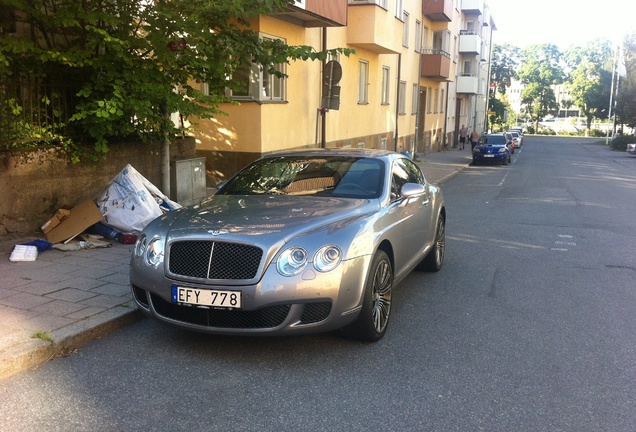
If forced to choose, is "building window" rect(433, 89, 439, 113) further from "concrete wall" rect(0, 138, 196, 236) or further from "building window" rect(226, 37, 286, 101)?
"concrete wall" rect(0, 138, 196, 236)

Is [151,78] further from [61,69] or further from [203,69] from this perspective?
[61,69]

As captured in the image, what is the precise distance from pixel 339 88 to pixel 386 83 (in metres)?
9.84

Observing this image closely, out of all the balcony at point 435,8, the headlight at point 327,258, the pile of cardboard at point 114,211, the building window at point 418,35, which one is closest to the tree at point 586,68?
the balcony at point 435,8

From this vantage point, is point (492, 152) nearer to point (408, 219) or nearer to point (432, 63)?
point (432, 63)

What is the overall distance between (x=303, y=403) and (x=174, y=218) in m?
1.97

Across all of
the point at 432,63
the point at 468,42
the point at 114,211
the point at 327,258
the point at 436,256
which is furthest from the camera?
the point at 468,42

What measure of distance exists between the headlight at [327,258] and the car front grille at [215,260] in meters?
0.41

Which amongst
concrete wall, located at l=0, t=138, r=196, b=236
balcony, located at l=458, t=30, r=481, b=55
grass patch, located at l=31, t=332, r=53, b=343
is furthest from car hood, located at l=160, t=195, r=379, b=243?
balcony, located at l=458, t=30, r=481, b=55

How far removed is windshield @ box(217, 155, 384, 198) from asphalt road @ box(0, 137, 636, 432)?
1.28 meters

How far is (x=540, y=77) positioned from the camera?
4090 inches

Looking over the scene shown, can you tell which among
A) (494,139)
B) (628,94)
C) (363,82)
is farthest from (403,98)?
(628,94)

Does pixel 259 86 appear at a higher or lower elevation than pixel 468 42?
lower

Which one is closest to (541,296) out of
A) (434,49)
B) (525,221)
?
(525,221)

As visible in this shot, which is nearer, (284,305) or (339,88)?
(284,305)
